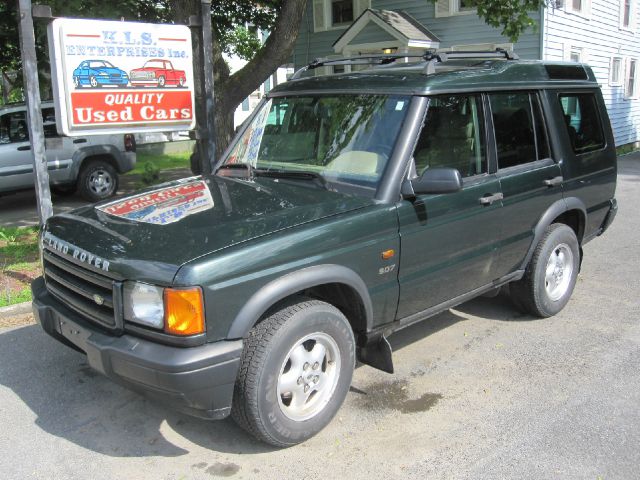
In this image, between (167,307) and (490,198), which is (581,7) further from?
(167,307)

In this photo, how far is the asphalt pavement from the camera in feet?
10.3

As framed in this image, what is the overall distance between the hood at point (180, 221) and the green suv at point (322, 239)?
0.01 meters

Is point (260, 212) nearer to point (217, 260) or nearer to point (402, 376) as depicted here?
point (217, 260)

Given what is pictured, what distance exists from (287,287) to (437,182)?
106 cm

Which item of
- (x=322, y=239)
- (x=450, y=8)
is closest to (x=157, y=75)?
(x=322, y=239)

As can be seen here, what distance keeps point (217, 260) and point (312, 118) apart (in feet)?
5.37

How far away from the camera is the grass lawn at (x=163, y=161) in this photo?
1572cm

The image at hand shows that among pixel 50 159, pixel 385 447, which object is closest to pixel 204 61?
pixel 385 447

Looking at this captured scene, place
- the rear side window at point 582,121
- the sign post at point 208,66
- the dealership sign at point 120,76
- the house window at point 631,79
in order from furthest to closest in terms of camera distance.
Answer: the house window at point 631,79 < the sign post at point 208,66 < the dealership sign at point 120,76 < the rear side window at point 582,121

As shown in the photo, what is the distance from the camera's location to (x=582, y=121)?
16.9ft

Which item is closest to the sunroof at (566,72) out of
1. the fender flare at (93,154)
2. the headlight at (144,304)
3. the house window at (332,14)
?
the headlight at (144,304)

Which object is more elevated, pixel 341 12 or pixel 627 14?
pixel 341 12

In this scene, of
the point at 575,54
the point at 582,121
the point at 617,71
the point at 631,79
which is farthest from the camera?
the point at 631,79

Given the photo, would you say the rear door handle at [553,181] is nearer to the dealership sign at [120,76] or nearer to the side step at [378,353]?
the side step at [378,353]
